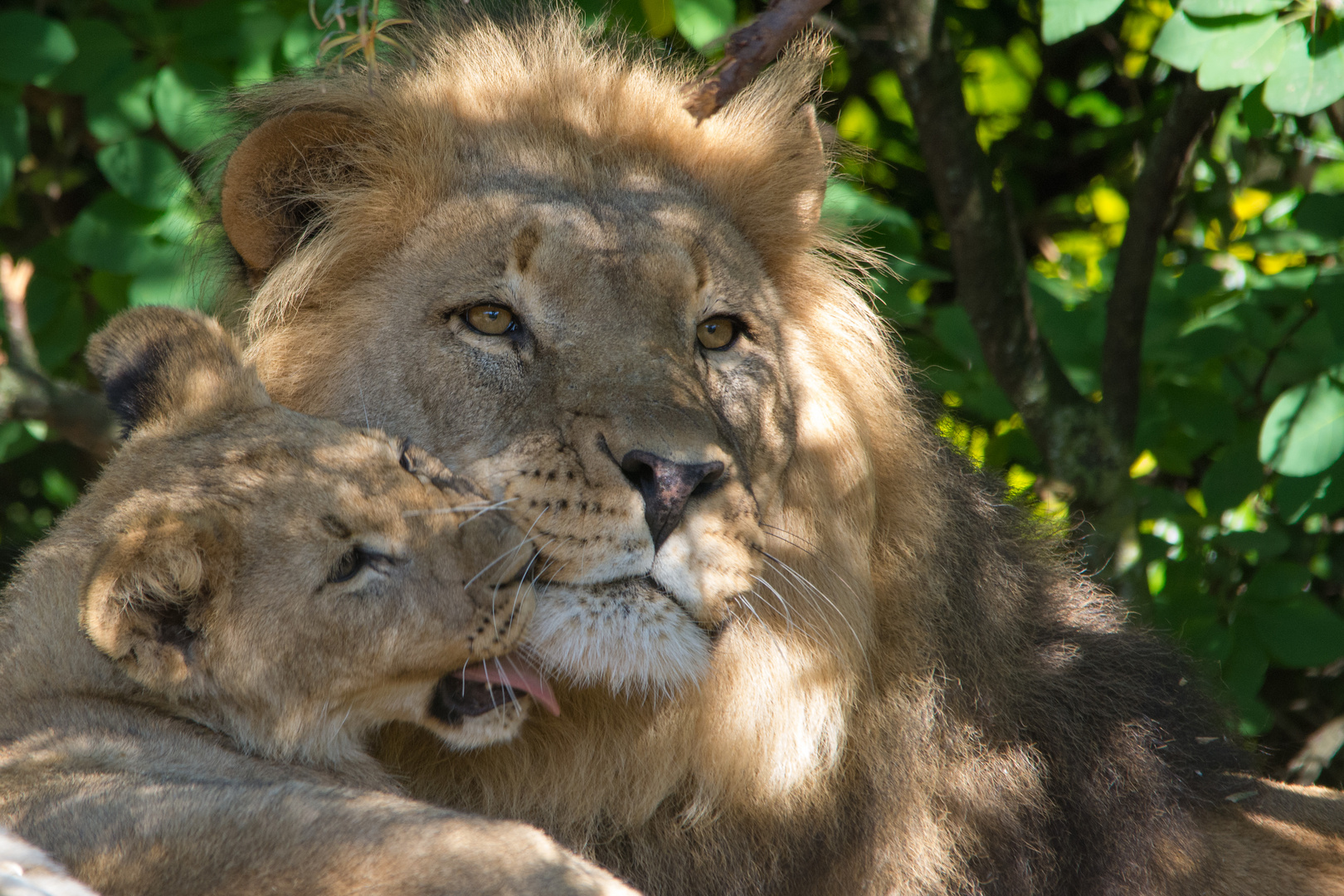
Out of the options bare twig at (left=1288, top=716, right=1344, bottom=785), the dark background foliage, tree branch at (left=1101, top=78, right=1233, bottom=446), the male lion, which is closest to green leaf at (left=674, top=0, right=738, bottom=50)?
the dark background foliage

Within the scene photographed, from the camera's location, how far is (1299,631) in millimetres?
3211

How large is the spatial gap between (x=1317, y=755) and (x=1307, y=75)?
6.85 feet

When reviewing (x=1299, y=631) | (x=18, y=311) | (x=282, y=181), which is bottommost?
(x=18, y=311)

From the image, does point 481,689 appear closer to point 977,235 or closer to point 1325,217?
point 977,235

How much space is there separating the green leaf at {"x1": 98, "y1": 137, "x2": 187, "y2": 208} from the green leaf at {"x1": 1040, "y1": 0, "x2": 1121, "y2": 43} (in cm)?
197

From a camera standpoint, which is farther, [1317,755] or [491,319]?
[1317,755]

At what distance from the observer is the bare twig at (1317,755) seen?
12.3ft

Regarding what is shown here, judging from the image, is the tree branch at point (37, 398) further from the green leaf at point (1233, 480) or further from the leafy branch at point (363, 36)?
the green leaf at point (1233, 480)

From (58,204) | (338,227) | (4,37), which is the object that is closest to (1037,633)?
(338,227)

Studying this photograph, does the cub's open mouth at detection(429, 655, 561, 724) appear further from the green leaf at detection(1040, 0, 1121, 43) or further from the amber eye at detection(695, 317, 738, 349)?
the green leaf at detection(1040, 0, 1121, 43)

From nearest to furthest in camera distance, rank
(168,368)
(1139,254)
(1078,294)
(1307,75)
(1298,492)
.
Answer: (168,368)
(1307,75)
(1298,492)
(1139,254)
(1078,294)

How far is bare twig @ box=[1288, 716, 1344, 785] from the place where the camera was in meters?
3.76

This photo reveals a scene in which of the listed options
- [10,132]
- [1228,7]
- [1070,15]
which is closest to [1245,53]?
[1228,7]

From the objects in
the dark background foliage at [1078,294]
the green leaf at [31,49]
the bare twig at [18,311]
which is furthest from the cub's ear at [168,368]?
the bare twig at [18,311]
